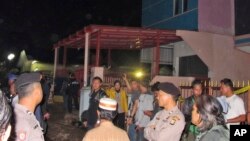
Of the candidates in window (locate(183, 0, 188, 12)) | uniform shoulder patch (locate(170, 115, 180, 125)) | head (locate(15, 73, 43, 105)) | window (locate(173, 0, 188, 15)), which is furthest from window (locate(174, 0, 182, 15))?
head (locate(15, 73, 43, 105))

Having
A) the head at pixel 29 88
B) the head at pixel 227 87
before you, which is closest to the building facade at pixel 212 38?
the head at pixel 227 87

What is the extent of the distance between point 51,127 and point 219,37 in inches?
313

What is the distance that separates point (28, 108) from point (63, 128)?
780 centimetres

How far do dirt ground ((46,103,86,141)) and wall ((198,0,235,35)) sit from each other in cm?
698

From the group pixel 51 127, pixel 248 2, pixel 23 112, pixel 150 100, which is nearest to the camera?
pixel 23 112

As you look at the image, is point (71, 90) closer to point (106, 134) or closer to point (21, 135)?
point (106, 134)

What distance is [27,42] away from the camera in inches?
1443

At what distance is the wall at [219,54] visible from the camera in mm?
13477

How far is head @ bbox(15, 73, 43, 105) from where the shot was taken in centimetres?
333

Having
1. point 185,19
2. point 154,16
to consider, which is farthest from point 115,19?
point 185,19

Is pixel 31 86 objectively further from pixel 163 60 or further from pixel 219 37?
pixel 163 60

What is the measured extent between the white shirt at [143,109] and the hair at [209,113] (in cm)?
449

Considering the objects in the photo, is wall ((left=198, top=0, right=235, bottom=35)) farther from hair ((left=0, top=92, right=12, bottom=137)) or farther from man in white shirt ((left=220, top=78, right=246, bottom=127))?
hair ((left=0, top=92, right=12, bottom=137))

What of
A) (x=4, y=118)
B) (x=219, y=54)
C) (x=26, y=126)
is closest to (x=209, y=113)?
(x=26, y=126)
